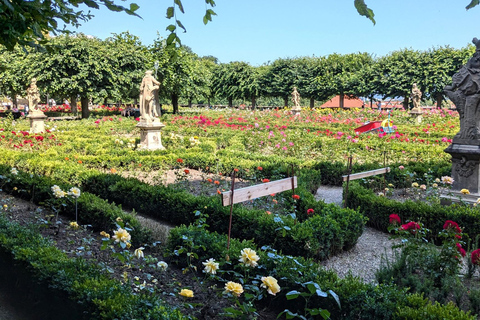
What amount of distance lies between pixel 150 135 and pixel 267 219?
759 cm

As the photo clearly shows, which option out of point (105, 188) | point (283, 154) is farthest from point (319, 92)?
point (105, 188)

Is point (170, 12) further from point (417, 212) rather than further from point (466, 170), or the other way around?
point (466, 170)

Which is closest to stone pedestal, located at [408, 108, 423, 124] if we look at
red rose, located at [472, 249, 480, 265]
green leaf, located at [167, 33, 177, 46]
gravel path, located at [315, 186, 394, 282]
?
gravel path, located at [315, 186, 394, 282]

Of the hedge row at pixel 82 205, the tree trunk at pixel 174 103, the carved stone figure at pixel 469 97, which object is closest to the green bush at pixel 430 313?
the hedge row at pixel 82 205

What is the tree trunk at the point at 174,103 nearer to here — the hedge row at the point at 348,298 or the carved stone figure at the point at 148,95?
the carved stone figure at the point at 148,95

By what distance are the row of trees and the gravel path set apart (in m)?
9.63

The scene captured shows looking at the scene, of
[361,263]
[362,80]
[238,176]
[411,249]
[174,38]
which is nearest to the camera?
[174,38]

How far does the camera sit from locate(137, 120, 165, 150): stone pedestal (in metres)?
11.5

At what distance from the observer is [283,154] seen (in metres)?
11.9

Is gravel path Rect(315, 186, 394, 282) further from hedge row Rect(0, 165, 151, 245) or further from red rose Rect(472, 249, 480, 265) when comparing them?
hedge row Rect(0, 165, 151, 245)

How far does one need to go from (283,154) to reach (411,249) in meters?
8.06

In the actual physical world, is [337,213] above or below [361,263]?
above

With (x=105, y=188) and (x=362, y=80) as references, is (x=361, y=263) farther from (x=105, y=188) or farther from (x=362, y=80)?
(x=362, y=80)

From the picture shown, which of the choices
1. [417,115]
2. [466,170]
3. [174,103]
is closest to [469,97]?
[466,170]
